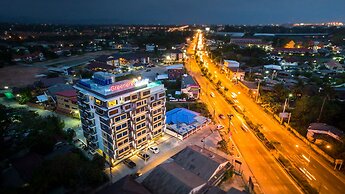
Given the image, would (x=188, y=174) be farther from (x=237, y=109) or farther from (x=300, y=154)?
(x=237, y=109)

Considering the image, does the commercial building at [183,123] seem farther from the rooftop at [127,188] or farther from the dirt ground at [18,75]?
the dirt ground at [18,75]

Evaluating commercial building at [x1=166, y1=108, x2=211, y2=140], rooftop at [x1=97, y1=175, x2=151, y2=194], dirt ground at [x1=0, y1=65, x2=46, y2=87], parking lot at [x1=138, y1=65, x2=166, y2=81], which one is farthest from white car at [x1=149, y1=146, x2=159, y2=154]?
dirt ground at [x1=0, y1=65, x2=46, y2=87]

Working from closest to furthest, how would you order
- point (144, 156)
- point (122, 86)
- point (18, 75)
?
point (122, 86)
point (144, 156)
point (18, 75)

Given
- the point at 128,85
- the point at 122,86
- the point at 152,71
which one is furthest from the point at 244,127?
the point at 152,71

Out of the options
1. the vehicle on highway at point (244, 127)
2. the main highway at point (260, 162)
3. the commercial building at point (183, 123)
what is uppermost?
the commercial building at point (183, 123)

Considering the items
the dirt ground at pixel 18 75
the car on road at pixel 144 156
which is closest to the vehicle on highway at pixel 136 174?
the car on road at pixel 144 156

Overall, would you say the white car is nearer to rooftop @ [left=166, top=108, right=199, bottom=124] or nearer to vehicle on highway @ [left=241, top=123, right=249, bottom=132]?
rooftop @ [left=166, top=108, right=199, bottom=124]
